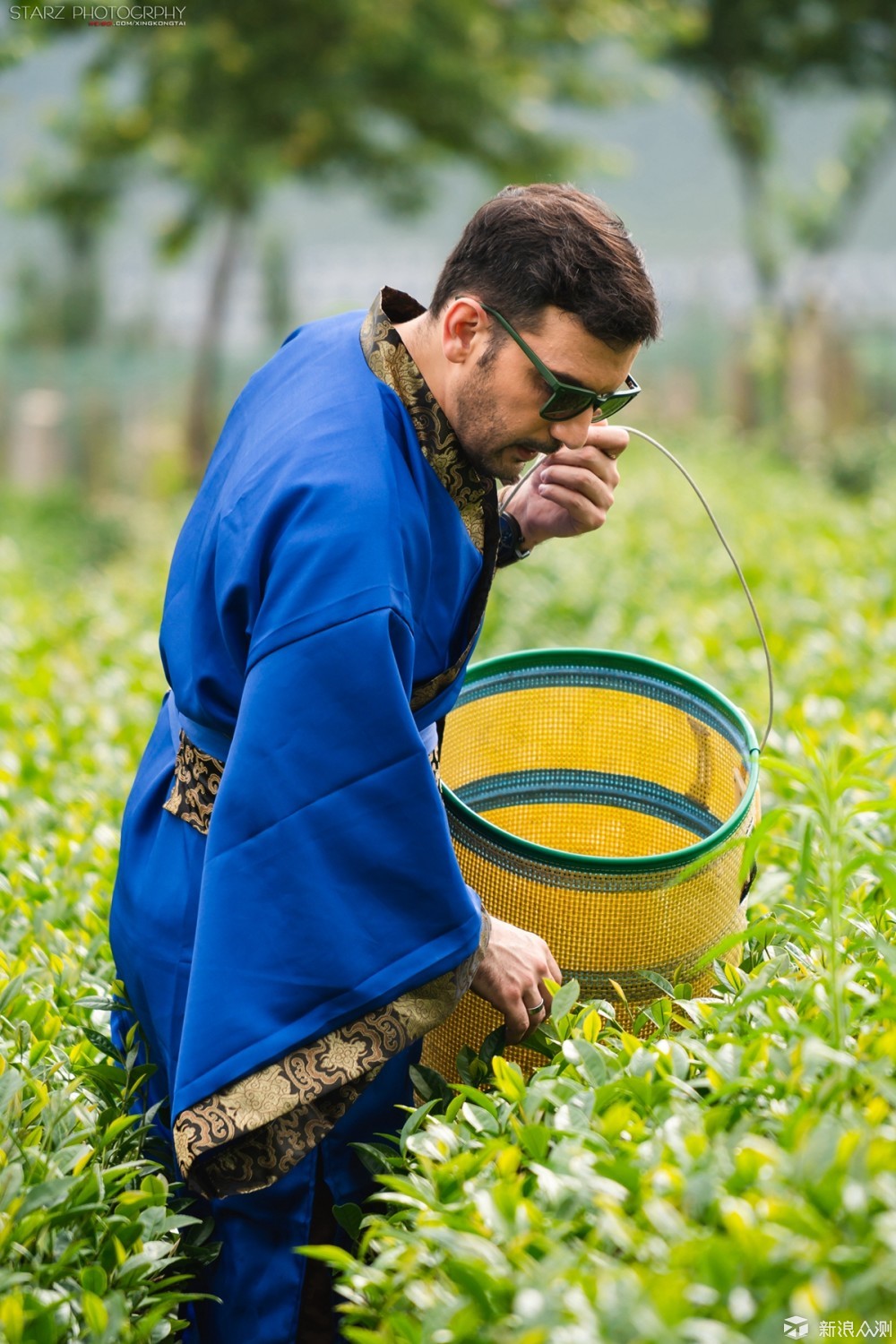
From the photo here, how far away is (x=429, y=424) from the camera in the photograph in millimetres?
2049

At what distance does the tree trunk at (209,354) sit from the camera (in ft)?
49.1

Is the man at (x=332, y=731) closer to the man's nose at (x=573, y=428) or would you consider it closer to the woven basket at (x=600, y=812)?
the man's nose at (x=573, y=428)

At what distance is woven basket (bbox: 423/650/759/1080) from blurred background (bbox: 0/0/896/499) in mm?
6837

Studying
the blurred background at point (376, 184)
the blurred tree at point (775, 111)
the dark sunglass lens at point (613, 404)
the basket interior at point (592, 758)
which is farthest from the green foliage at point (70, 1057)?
the blurred tree at point (775, 111)

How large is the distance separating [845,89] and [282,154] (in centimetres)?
804

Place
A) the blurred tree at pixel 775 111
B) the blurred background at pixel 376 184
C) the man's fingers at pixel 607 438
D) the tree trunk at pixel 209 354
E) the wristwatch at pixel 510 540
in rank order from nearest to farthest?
the man's fingers at pixel 607 438
the wristwatch at pixel 510 540
the blurred background at pixel 376 184
the tree trunk at pixel 209 354
the blurred tree at pixel 775 111

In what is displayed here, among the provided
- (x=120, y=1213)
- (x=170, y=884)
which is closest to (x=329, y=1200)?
(x=120, y=1213)

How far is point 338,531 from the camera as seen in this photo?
183 cm

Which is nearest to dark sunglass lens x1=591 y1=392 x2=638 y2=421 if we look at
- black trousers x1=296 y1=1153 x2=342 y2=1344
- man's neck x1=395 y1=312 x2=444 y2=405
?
man's neck x1=395 y1=312 x2=444 y2=405

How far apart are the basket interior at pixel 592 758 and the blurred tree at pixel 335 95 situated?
10.4m

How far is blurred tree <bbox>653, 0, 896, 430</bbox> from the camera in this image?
1630 centimetres

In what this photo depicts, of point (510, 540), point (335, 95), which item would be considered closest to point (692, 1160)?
point (510, 540)

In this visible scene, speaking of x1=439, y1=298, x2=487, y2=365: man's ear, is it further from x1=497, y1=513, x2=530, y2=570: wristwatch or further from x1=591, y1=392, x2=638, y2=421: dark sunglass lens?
x1=497, y1=513, x2=530, y2=570: wristwatch

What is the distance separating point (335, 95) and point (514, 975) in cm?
1191
